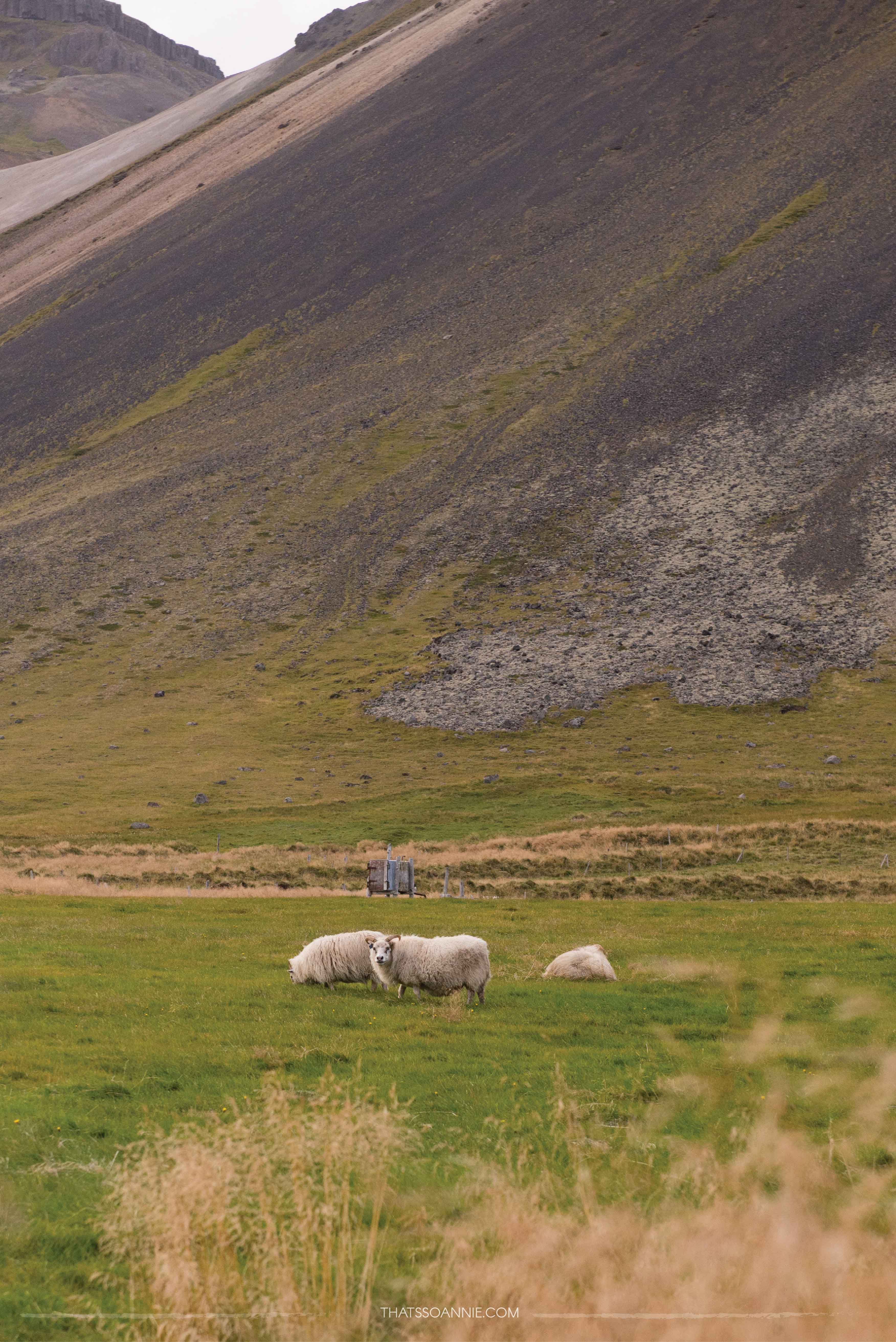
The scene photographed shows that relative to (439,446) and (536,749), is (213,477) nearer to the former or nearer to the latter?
(439,446)

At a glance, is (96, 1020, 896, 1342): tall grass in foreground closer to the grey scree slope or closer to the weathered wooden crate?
the weathered wooden crate

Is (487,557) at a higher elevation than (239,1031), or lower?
lower

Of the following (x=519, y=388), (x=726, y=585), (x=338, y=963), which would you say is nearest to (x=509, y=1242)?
(x=338, y=963)

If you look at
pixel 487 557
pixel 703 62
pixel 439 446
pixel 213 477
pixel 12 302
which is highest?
pixel 12 302

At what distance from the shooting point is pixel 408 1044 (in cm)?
1797

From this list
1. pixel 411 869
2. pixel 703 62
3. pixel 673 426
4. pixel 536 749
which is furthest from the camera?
pixel 703 62

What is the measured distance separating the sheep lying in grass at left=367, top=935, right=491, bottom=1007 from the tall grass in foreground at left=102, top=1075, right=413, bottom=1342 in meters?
11.7

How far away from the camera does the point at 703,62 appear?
186 m

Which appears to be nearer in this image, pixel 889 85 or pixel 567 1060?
pixel 567 1060

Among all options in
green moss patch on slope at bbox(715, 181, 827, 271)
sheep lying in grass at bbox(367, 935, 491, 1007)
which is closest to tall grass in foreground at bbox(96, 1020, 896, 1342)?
sheep lying in grass at bbox(367, 935, 491, 1007)

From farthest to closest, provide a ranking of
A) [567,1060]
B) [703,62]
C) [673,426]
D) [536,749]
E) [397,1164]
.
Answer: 1. [703,62]
2. [673,426]
3. [536,749]
4. [567,1060]
5. [397,1164]

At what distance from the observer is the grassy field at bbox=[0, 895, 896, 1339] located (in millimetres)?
10859

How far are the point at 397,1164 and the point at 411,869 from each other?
101ft

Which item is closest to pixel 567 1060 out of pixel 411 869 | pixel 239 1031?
pixel 239 1031
